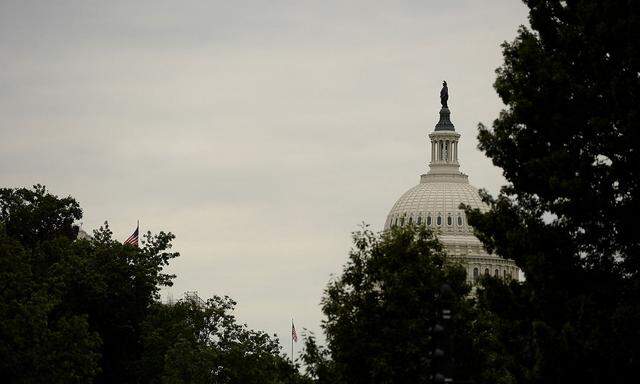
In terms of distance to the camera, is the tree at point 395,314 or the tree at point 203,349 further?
the tree at point 203,349

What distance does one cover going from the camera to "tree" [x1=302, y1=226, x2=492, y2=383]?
8019 cm

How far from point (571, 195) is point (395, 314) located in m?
18.2

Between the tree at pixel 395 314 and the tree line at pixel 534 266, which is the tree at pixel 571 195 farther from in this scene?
the tree at pixel 395 314

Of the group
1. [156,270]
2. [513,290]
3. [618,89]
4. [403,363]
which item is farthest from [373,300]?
A: [156,270]

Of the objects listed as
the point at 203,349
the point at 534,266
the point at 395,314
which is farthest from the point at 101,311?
the point at 534,266

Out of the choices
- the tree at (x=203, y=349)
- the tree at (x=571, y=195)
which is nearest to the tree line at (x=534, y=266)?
the tree at (x=571, y=195)

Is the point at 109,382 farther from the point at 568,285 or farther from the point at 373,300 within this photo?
the point at 568,285

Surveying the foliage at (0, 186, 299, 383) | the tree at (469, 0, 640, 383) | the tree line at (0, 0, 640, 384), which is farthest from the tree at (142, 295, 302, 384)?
the tree at (469, 0, 640, 383)

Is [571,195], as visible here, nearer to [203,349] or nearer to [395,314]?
[395,314]

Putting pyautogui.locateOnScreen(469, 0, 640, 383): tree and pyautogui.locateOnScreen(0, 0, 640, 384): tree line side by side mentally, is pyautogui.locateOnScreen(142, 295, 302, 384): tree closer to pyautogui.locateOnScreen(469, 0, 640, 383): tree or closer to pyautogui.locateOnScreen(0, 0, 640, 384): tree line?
pyautogui.locateOnScreen(0, 0, 640, 384): tree line

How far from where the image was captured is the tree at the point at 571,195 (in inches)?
2504

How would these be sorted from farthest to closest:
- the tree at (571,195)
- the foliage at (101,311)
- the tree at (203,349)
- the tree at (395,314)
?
the tree at (203,349) < the foliage at (101,311) < the tree at (395,314) < the tree at (571,195)

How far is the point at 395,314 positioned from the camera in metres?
81.9

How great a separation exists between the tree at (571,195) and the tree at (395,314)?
10.7 meters
